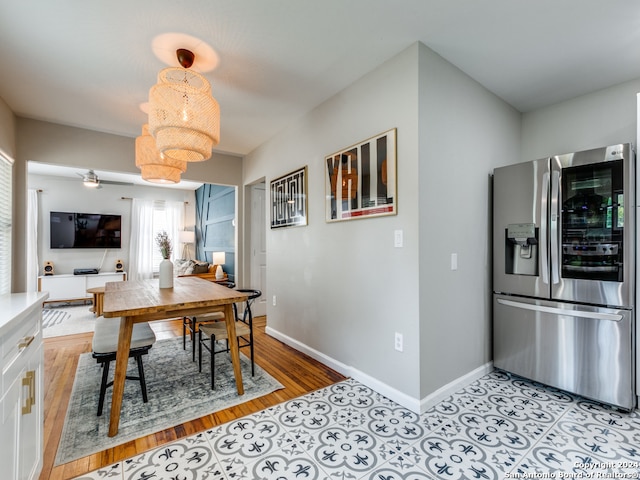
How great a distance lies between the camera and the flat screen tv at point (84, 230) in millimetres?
5984

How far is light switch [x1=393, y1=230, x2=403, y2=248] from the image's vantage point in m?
2.16

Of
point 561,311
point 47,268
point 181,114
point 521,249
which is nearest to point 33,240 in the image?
point 47,268

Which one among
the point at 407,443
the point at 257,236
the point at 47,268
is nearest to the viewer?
the point at 407,443

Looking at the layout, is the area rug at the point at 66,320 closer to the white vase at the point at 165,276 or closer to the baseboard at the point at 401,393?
the white vase at the point at 165,276

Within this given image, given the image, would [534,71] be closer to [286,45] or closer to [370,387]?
[286,45]

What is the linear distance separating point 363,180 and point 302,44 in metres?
1.05

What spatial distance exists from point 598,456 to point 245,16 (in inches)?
126

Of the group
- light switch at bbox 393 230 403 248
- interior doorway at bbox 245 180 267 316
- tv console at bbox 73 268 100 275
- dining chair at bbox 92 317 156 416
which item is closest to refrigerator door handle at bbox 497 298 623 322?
light switch at bbox 393 230 403 248

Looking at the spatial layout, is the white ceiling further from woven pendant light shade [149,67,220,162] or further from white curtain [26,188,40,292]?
white curtain [26,188,40,292]

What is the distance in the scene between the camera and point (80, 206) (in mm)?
6250

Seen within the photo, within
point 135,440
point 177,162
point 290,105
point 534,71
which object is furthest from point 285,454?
point 534,71

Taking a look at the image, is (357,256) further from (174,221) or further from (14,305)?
(174,221)

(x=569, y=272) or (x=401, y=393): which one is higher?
(x=569, y=272)

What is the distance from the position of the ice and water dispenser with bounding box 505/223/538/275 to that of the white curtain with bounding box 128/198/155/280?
22.8 feet
